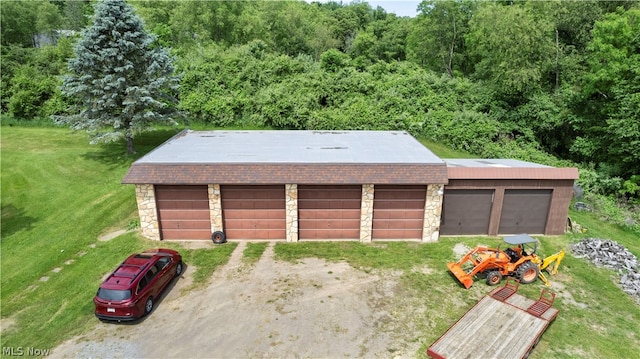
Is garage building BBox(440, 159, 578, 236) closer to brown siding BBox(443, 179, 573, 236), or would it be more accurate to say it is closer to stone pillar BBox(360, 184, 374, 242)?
brown siding BBox(443, 179, 573, 236)

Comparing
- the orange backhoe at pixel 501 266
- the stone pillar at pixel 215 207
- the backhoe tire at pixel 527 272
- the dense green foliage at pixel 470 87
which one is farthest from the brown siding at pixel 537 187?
the stone pillar at pixel 215 207

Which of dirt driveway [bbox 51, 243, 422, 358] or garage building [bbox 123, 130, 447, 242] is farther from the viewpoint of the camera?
garage building [bbox 123, 130, 447, 242]

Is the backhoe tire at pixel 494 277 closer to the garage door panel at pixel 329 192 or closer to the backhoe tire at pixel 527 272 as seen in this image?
the backhoe tire at pixel 527 272

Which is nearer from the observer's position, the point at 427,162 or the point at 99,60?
the point at 427,162

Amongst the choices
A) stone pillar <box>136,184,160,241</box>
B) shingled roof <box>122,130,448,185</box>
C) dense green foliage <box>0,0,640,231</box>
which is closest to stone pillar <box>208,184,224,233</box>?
shingled roof <box>122,130,448,185</box>

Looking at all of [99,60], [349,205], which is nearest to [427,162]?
[349,205]

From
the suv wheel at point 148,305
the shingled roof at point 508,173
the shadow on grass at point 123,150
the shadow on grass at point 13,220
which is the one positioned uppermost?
the shingled roof at point 508,173

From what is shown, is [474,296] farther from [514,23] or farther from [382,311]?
[514,23]
